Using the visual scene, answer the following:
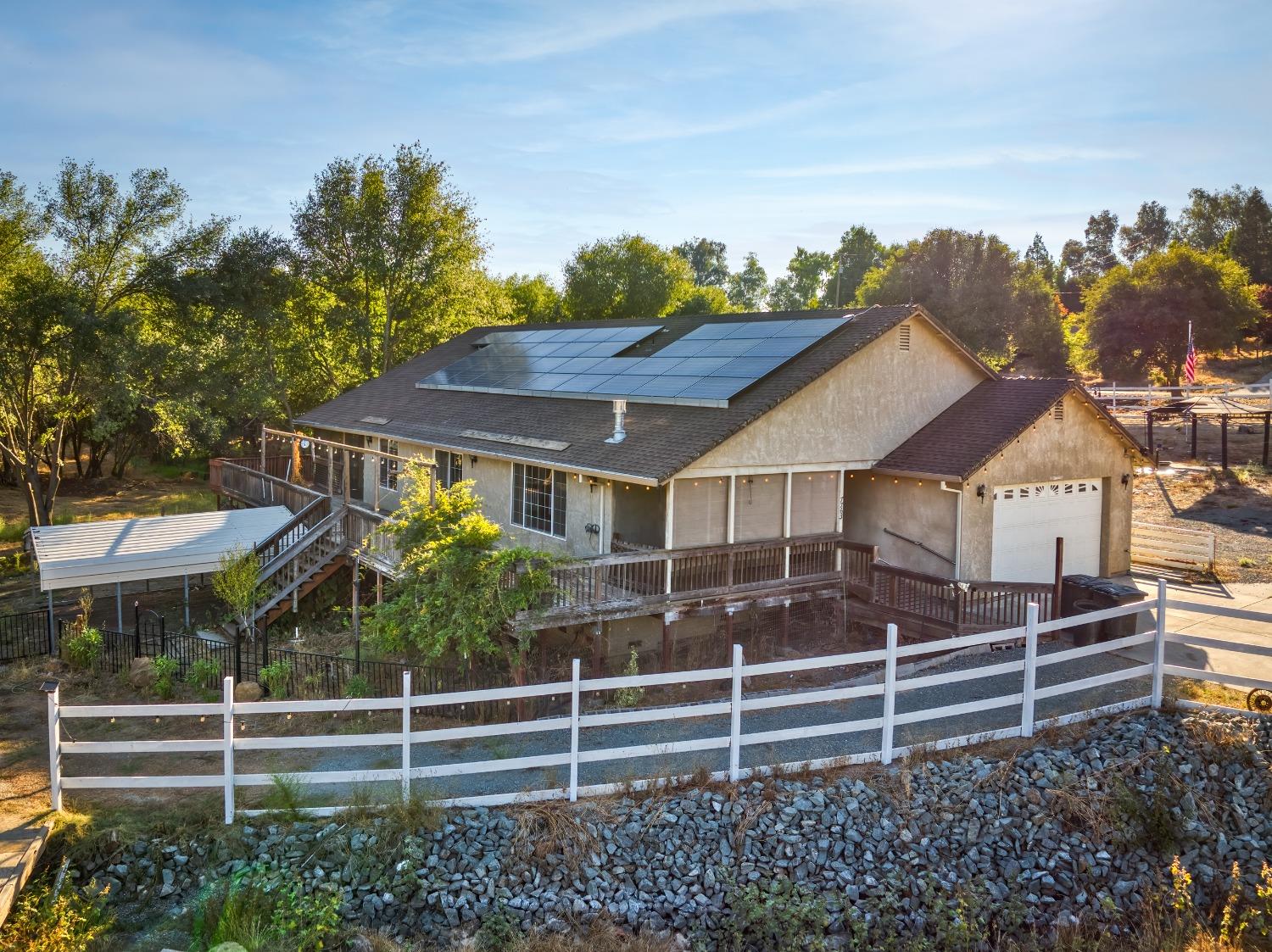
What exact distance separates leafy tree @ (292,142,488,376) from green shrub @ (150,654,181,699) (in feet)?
76.9

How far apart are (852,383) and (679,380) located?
3402mm

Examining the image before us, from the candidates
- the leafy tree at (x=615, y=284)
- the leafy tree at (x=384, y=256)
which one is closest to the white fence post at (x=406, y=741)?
the leafy tree at (x=384, y=256)

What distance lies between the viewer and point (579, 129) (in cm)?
2312

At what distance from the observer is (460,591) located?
39.5 feet

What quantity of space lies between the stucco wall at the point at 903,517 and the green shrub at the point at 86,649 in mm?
14084

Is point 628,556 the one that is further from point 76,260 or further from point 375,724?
point 76,260

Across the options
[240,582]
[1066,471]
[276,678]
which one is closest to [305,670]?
[276,678]

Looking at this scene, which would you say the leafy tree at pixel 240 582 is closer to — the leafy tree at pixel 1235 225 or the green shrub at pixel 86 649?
the green shrub at pixel 86 649

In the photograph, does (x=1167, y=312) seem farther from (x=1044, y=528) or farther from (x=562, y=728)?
(x=562, y=728)

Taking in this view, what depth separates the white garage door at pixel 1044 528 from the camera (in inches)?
678

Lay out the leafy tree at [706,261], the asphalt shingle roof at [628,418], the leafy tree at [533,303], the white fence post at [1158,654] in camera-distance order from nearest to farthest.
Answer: the white fence post at [1158,654] → the asphalt shingle roof at [628,418] → the leafy tree at [533,303] → the leafy tree at [706,261]

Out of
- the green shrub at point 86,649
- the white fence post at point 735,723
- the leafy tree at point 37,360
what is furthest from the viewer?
the leafy tree at point 37,360

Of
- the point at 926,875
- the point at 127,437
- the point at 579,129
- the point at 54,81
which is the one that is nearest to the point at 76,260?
the point at 54,81

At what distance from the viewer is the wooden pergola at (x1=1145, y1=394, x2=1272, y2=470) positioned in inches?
1367
